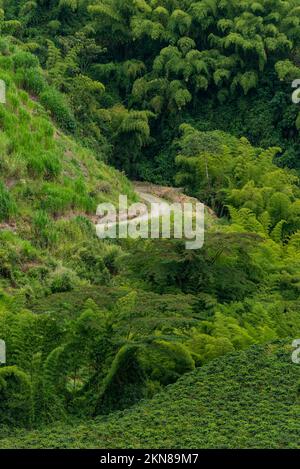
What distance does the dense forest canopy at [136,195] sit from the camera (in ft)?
27.8

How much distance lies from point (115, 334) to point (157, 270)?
2.12m

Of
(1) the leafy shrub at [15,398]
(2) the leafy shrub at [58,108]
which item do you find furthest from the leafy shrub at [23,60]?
(1) the leafy shrub at [15,398]

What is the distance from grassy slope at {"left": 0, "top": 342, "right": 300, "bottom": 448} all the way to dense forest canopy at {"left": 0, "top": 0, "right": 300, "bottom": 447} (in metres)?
0.06

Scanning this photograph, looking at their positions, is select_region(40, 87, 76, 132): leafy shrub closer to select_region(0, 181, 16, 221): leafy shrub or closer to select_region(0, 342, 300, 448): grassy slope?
select_region(0, 181, 16, 221): leafy shrub

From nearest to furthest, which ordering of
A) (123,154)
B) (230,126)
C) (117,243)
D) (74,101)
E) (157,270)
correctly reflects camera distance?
(157,270) → (117,243) → (74,101) → (123,154) → (230,126)

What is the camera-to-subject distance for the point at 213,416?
7.30m

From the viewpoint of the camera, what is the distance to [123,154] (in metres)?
23.8

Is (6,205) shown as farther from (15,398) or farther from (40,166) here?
(15,398)

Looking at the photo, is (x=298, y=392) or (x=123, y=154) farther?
(x=123, y=154)

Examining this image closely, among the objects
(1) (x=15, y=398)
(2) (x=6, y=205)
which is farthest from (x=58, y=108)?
(1) (x=15, y=398)

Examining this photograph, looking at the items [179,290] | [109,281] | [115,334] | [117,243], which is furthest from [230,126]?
[115,334]

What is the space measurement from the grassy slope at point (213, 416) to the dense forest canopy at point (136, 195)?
0.06 meters
